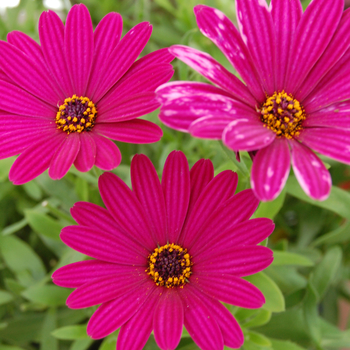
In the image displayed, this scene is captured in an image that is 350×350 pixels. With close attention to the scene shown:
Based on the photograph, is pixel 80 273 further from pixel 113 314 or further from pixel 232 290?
pixel 232 290

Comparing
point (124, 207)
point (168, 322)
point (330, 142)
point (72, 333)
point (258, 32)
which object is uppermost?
point (258, 32)

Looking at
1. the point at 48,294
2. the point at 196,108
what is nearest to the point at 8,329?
the point at 48,294

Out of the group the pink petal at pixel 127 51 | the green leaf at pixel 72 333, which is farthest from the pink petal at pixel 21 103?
the green leaf at pixel 72 333

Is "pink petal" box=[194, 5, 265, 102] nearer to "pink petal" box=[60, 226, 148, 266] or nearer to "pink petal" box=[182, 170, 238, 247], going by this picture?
"pink petal" box=[182, 170, 238, 247]

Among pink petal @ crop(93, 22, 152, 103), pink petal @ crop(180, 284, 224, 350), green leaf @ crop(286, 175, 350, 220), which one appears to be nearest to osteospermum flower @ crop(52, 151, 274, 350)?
pink petal @ crop(180, 284, 224, 350)

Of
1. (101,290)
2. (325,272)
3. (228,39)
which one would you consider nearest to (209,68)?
(228,39)

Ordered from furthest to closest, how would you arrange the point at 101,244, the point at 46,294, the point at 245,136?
1. the point at 46,294
2. the point at 101,244
3. the point at 245,136
